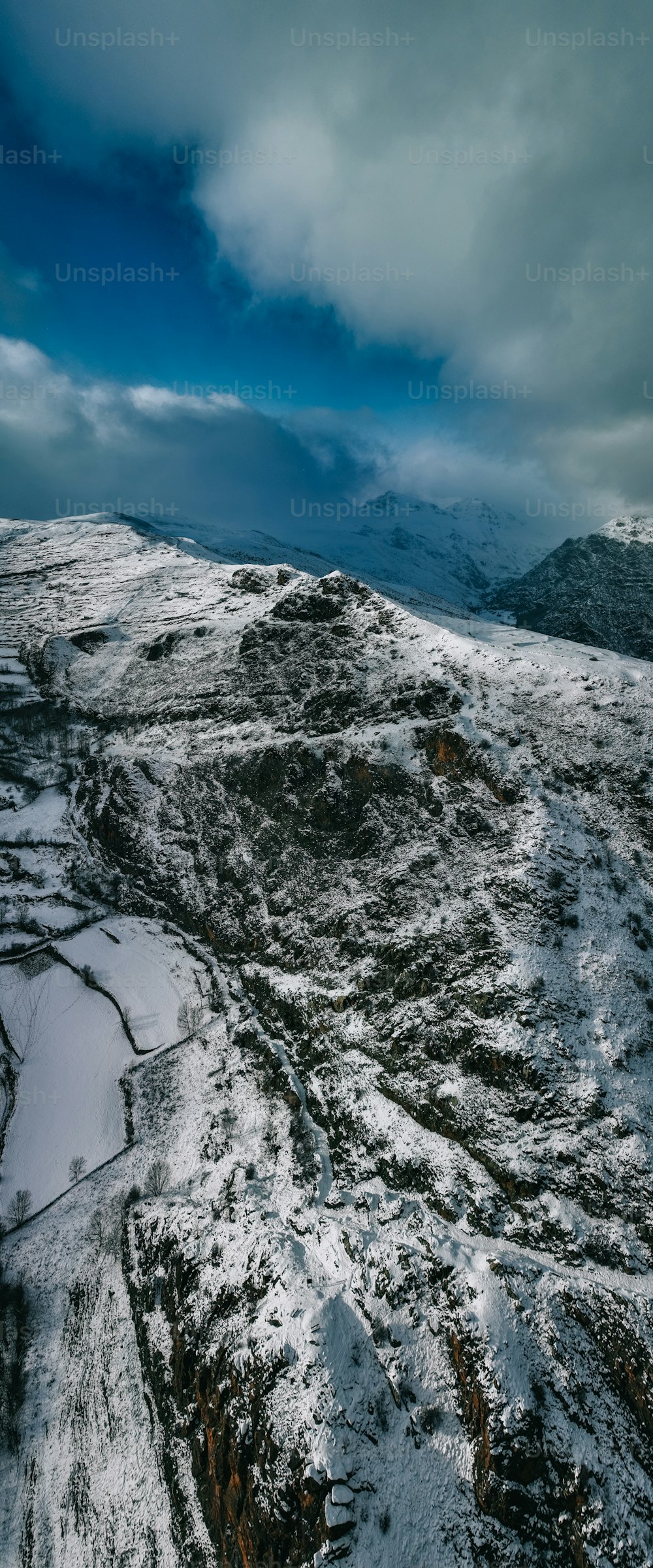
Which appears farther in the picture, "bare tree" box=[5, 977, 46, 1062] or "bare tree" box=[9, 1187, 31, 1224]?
"bare tree" box=[5, 977, 46, 1062]

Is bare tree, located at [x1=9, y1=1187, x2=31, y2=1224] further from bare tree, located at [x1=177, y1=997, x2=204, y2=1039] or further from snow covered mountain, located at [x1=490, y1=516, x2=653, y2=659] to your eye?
snow covered mountain, located at [x1=490, y1=516, x2=653, y2=659]

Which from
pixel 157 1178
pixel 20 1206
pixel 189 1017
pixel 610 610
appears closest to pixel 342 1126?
pixel 157 1178

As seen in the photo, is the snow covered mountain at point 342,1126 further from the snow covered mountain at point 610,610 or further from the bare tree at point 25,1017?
the snow covered mountain at point 610,610

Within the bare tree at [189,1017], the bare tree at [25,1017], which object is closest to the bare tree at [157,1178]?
the bare tree at [189,1017]

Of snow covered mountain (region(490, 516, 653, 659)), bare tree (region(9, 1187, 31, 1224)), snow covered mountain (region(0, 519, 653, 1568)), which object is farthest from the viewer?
snow covered mountain (region(490, 516, 653, 659))

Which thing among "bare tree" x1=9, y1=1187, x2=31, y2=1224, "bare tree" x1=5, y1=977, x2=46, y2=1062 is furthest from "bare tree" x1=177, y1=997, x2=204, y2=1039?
"bare tree" x1=9, y1=1187, x2=31, y2=1224

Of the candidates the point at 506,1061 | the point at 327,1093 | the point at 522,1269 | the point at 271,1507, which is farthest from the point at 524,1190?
the point at 271,1507
